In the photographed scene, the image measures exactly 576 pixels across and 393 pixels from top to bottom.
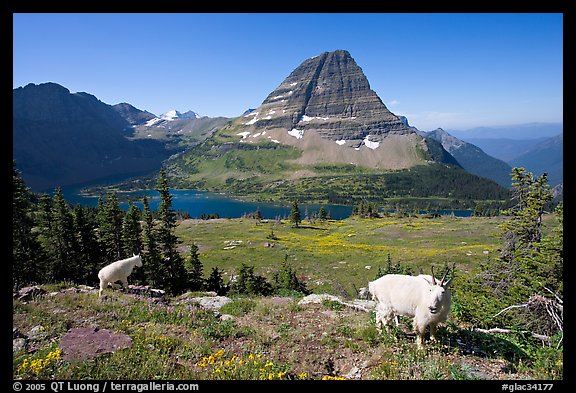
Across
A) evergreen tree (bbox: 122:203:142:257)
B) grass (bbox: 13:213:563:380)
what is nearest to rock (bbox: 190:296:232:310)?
grass (bbox: 13:213:563:380)

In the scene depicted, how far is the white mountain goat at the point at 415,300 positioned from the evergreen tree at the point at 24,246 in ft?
107

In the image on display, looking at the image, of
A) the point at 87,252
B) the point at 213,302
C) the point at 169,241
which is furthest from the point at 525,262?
the point at 87,252

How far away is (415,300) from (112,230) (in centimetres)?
4009

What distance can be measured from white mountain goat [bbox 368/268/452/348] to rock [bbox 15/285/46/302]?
43.1ft

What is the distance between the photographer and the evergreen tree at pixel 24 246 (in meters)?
27.4

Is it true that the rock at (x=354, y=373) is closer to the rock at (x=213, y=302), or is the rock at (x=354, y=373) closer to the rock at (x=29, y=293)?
the rock at (x=213, y=302)

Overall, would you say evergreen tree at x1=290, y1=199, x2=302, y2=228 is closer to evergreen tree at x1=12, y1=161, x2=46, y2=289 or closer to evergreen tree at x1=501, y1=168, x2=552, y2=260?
evergreen tree at x1=12, y1=161, x2=46, y2=289

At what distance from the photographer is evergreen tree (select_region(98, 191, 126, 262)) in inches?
1479

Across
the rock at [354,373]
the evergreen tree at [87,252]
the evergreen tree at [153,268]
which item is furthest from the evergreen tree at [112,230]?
the rock at [354,373]

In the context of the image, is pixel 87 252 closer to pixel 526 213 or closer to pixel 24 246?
pixel 24 246

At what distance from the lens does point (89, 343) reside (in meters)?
7.48
